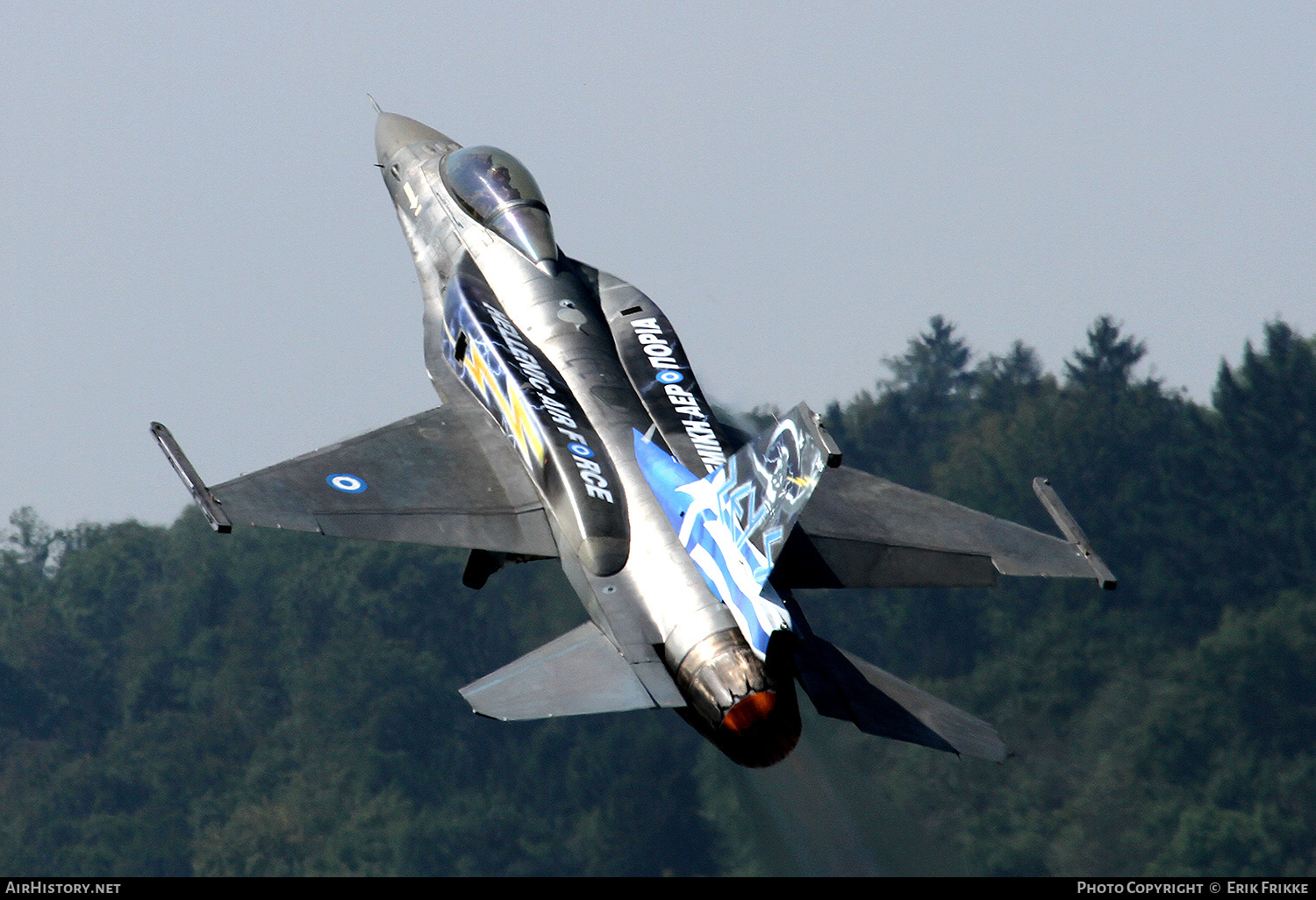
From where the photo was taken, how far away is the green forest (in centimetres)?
6538

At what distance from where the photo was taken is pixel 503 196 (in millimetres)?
27078

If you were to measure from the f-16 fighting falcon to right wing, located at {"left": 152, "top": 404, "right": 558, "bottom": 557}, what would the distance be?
0.10 feet

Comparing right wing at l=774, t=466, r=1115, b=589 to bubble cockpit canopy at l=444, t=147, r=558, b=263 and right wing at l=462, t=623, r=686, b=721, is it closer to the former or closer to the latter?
right wing at l=462, t=623, r=686, b=721

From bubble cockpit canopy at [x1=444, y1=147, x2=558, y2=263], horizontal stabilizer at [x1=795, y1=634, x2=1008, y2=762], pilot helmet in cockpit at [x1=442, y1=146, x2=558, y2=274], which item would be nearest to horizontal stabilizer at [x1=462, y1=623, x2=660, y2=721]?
horizontal stabilizer at [x1=795, y1=634, x2=1008, y2=762]

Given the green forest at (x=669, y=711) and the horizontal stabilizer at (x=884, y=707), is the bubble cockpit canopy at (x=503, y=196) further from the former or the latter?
the green forest at (x=669, y=711)

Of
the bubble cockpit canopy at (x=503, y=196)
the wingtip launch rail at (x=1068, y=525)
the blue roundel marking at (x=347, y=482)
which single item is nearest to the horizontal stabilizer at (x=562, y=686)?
the blue roundel marking at (x=347, y=482)

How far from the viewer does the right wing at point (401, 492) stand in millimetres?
22891

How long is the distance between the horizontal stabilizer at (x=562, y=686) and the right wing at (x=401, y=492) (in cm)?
236

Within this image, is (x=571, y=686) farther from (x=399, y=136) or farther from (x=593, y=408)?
(x=399, y=136)

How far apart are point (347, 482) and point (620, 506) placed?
3.92m

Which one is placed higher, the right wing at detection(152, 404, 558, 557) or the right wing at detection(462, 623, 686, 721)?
the right wing at detection(152, 404, 558, 557)

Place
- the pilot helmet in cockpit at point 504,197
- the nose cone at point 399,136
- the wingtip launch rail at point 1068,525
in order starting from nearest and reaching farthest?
the wingtip launch rail at point 1068,525 < the pilot helmet in cockpit at point 504,197 < the nose cone at point 399,136

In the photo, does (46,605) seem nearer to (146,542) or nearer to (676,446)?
(146,542)

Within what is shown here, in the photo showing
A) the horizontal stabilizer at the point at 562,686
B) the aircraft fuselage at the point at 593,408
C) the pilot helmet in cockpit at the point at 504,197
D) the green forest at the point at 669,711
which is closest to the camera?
the horizontal stabilizer at the point at 562,686
